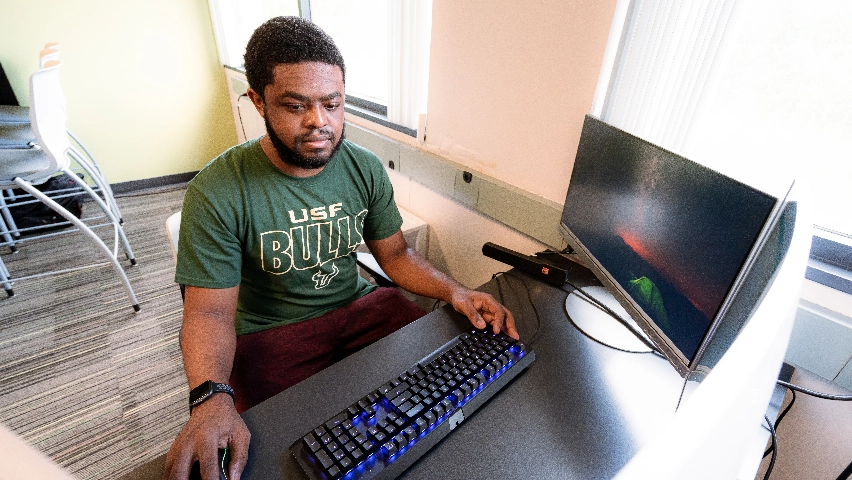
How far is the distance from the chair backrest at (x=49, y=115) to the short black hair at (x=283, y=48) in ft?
4.44

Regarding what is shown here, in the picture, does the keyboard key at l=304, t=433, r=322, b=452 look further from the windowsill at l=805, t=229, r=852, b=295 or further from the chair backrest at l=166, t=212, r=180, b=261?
the windowsill at l=805, t=229, r=852, b=295

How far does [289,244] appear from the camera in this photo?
1.09 meters

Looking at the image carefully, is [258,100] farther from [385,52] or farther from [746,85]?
[746,85]

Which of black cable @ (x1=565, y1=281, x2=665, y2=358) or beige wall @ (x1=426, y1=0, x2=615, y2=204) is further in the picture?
beige wall @ (x1=426, y1=0, x2=615, y2=204)

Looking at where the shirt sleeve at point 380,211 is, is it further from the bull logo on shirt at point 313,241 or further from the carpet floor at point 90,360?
the carpet floor at point 90,360

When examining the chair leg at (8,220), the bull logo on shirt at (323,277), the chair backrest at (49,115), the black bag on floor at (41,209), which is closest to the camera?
the bull logo on shirt at (323,277)

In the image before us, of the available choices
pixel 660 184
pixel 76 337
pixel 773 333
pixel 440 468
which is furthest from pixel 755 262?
pixel 76 337

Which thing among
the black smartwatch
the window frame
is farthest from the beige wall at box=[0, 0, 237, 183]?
the black smartwatch

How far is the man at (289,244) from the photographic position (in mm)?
959

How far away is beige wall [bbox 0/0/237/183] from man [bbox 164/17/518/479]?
9.45ft

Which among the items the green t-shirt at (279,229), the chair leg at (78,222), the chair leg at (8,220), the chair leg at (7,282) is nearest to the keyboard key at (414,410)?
the green t-shirt at (279,229)

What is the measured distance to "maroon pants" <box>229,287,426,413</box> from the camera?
1005mm

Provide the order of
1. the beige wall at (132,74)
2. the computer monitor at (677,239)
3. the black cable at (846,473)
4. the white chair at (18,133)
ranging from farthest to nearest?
the beige wall at (132,74)
the white chair at (18,133)
the black cable at (846,473)
the computer monitor at (677,239)

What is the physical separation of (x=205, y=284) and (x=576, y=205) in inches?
38.7
